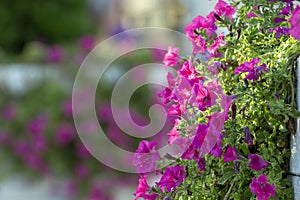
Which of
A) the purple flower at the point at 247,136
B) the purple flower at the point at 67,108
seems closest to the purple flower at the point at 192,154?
the purple flower at the point at 247,136

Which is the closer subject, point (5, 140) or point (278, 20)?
point (278, 20)

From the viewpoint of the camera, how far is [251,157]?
49.4 inches

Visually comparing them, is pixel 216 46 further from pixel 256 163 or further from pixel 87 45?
pixel 87 45

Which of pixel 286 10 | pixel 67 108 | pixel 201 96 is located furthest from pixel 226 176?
pixel 67 108

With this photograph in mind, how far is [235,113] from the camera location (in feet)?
4.28

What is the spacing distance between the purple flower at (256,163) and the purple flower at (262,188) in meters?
0.02

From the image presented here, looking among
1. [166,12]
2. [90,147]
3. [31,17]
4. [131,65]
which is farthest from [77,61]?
[31,17]

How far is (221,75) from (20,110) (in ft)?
9.41

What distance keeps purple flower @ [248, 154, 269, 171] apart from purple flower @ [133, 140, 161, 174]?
0.25m

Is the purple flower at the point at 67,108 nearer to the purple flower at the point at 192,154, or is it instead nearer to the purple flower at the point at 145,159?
the purple flower at the point at 145,159

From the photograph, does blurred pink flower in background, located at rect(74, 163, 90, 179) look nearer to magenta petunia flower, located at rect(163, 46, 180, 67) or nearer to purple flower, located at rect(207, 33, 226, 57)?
magenta petunia flower, located at rect(163, 46, 180, 67)

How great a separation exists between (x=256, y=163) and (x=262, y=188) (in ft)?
0.17

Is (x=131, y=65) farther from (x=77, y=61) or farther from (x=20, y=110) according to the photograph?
(x=20, y=110)

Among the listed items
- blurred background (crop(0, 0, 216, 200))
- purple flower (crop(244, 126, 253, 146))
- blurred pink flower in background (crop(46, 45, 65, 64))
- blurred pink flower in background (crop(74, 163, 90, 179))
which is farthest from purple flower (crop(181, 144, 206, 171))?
blurred pink flower in background (crop(46, 45, 65, 64))
